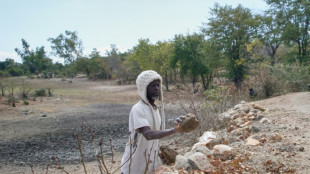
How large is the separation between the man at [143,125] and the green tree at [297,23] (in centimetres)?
1971

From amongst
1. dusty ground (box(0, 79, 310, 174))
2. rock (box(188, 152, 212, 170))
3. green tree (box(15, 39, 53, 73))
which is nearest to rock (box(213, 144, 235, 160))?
dusty ground (box(0, 79, 310, 174))

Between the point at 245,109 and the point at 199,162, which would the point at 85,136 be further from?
the point at 199,162

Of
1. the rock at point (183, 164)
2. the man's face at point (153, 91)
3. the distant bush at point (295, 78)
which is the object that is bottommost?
the rock at point (183, 164)

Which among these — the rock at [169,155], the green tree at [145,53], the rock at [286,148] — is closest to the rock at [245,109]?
the rock at [169,155]

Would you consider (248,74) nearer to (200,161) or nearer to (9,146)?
(9,146)

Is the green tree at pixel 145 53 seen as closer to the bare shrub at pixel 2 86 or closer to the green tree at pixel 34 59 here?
the bare shrub at pixel 2 86

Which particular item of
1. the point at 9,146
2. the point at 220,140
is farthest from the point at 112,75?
the point at 220,140

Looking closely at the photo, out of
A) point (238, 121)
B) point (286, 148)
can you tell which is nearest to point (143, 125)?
point (286, 148)

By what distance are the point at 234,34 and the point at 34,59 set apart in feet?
159

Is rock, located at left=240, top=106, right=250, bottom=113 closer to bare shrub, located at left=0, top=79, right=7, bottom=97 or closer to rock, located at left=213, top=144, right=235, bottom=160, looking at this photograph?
rock, located at left=213, top=144, right=235, bottom=160

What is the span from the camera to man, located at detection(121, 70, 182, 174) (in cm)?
214

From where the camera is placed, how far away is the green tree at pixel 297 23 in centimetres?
1903

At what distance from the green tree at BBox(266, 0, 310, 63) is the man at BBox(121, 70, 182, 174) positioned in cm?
1971

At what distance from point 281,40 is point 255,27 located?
3.94 meters
